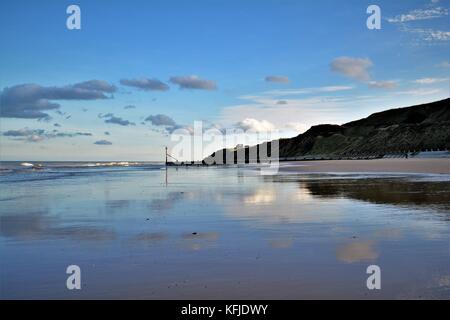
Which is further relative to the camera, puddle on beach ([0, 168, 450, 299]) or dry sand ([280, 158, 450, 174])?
dry sand ([280, 158, 450, 174])

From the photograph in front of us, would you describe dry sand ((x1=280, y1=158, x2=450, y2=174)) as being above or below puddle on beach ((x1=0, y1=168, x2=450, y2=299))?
above

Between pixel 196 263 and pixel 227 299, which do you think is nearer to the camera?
pixel 227 299

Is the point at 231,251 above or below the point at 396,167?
below

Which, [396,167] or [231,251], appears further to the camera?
[396,167]

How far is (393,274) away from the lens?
7188 millimetres

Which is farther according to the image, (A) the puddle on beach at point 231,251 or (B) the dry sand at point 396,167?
(B) the dry sand at point 396,167

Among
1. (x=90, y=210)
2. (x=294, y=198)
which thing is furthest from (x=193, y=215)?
(x=294, y=198)

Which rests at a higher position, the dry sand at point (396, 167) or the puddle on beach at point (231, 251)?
the dry sand at point (396, 167)

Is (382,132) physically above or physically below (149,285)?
above
